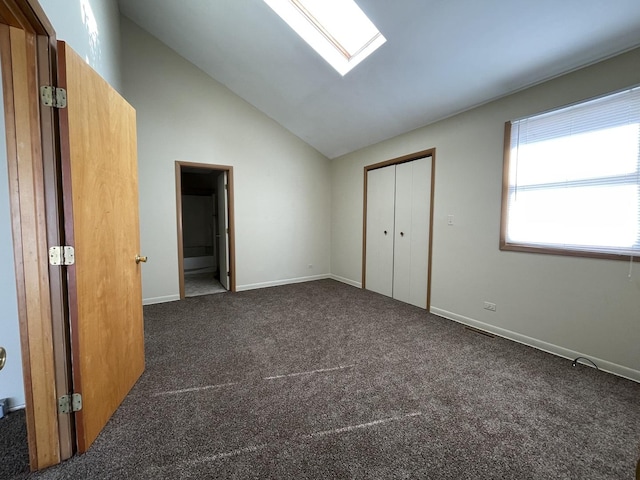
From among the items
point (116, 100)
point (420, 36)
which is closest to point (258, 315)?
point (116, 100)

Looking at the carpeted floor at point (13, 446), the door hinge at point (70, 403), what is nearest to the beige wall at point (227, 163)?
the carpeted floor at point (13, 446)

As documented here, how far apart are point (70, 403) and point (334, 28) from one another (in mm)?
3721

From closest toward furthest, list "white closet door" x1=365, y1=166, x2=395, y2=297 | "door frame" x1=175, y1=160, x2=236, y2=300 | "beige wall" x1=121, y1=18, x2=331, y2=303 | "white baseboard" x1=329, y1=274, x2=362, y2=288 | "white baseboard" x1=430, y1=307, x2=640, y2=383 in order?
"white baseboard" x1=430, y1=307, x2=640, y2=383, "beige wall" x1=121, y1=18, x2=331, y2=303, "door frame" x1=175, y1=160, x2=236, y2=300, "white closet door" x1=365, y1=166, x2=395, y2=297, "white baseboard" x1=329, y1=274, x2=362, y2=288

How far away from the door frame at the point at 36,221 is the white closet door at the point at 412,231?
337 centimetres

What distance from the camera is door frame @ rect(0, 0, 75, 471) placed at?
3.46 feet

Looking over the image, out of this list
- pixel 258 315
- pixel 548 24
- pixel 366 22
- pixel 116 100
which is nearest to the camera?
pixel 116 100

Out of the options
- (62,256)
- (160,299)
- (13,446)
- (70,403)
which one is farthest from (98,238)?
(160,299)

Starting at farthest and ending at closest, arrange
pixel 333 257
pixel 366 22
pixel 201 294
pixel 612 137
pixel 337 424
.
Answer: pixel 333 257
pixel 201 294
pixel 366 22
pixel 612 137
pixel 337 424

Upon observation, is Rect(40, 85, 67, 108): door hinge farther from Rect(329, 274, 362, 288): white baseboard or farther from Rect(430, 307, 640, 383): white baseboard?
Rect(329, 274, 362, 288): white baseboard

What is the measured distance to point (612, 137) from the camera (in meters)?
1.93

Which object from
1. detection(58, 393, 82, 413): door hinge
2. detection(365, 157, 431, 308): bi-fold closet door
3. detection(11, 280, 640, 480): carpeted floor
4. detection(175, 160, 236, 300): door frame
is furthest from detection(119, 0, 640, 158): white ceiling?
detection(58, 393, 82, 413): door hinge

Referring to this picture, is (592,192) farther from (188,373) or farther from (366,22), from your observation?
(188,373)

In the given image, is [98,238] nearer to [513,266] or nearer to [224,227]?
[224,227]

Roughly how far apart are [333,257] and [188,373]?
3.47 meters
